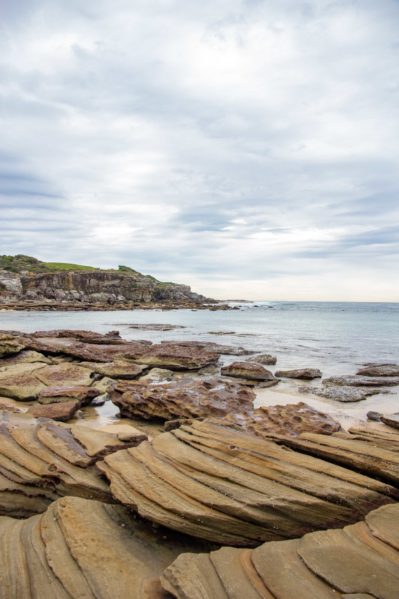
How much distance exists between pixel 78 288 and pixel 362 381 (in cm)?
10216

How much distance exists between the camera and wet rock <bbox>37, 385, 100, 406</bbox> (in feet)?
32.2

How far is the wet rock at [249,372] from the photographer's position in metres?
14.3

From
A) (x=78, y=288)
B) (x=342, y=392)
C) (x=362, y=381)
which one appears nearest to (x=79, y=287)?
(x=78, y=288)

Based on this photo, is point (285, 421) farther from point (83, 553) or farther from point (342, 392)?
point (342, 392)

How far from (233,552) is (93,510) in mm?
1654

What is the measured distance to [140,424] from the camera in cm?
878

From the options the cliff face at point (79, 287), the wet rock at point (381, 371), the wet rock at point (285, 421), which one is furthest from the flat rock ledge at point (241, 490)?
the cliff face at point (79, 287)

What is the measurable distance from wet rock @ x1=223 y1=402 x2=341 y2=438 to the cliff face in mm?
90089

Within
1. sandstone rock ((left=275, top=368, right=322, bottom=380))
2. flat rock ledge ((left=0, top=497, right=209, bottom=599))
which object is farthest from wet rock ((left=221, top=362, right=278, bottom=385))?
flat rock ledge ((left=0, top=497, right=209, bottom=599))

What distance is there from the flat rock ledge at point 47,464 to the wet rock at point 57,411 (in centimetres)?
195

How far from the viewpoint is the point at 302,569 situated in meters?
3.23

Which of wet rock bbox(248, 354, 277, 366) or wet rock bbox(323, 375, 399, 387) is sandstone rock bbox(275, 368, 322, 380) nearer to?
wet rock bbox(323, 375, 399, 387)

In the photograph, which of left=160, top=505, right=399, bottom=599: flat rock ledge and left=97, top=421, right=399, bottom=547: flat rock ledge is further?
left=97, top=421, right=399, bottom=547: flat rock ledge

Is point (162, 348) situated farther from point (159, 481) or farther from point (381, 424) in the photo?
point (159, 481)
